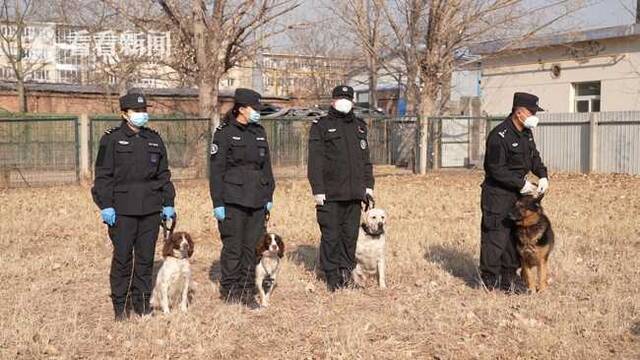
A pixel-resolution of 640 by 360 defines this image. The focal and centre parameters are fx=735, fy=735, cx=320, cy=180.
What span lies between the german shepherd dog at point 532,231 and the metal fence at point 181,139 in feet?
41.9

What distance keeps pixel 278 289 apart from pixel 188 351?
7.62 feet

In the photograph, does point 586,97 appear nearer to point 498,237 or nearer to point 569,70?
point 569,70

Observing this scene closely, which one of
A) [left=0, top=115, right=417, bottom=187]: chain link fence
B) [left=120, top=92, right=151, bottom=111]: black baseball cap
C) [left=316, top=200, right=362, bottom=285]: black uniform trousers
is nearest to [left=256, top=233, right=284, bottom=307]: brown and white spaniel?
[left=316, top=200, right=362, bottom=285]: black uniform trousers

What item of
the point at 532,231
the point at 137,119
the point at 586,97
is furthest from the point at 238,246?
the point at 586,97

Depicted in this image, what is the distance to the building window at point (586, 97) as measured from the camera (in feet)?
81.3

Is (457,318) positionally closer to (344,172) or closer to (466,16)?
(344,172)

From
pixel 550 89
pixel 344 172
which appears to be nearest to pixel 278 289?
pixel 344 172

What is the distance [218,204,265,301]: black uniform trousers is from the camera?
6.95 metres

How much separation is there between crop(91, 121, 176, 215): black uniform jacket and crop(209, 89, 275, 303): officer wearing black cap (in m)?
0.68

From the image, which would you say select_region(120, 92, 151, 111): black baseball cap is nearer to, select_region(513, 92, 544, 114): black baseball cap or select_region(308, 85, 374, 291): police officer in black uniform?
select_region(308, 85, 374, 291): police officer in black uniform

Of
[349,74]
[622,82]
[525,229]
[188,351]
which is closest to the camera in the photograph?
[188,351]

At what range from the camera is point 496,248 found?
7449 mm

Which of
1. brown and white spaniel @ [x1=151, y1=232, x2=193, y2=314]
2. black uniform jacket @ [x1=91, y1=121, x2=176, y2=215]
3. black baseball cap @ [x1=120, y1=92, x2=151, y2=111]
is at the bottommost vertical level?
brown and white spaniel @ [x1=151, y1=232, x2=193, y2=314]

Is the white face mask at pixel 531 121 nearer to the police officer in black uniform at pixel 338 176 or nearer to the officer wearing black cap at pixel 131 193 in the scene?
the police officer in black uniform at pixel 338 176
